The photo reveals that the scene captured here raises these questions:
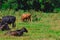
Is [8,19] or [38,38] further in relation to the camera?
[8,19]

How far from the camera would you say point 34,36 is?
17.1m

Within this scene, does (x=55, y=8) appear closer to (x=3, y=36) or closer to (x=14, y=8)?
(x=14, y=8)

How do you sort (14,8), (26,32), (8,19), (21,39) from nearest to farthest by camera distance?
(21,39) < (26,32) < (8,19) < (14,8)

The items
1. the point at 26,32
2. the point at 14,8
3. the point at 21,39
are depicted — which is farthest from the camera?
the point at 14,8

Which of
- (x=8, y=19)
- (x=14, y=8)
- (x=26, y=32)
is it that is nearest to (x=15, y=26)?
(x=8, y=19)

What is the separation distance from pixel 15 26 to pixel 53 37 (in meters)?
3.98

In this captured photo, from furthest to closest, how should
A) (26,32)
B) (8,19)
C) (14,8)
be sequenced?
(14,8)
(8,19)
(26,32)

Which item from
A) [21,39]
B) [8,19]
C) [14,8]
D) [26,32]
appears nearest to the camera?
[21,39]

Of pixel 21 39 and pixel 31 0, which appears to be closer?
pixel 21 39

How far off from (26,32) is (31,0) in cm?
1730

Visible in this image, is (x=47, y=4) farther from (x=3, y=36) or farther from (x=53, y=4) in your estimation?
(x=3, y=36)

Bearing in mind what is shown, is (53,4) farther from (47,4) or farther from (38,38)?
(38,38)

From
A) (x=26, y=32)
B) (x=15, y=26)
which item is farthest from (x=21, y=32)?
(x=15, y=26)

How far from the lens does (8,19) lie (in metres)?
20.2
